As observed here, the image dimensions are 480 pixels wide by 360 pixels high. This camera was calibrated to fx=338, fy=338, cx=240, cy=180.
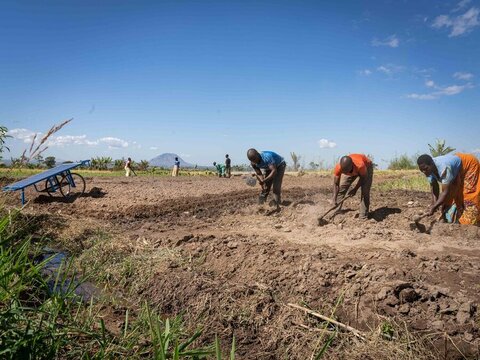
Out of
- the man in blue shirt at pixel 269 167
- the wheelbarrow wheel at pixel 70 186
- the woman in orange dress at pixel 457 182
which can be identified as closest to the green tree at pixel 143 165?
the wheelbarrow wheel at pixel 70 186

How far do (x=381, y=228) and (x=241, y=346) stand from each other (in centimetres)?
374

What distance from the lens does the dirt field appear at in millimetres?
2916

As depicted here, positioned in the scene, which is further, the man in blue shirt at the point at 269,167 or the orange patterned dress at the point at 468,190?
the man in blue shirt at the point at 269,167

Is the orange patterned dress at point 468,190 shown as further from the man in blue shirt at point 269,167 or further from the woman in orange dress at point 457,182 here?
the man in blue shirt at point 269,167

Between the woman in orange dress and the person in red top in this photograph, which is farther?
the person in red top

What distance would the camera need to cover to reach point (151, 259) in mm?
4785

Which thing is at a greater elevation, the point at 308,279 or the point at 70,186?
the point at 70,186

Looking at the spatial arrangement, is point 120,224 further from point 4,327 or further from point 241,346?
point 4,327

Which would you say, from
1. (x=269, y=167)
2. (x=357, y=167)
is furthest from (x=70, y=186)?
(x=357, y=167)

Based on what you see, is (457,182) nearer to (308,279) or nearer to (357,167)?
(357,167)

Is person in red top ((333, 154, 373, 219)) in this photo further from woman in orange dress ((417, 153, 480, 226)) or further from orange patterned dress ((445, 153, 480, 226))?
orange patterned dress ((445, 153, 480, 226))

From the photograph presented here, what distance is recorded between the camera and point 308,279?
383 cm

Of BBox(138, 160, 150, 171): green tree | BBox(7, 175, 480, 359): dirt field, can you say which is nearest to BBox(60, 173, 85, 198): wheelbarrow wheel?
BBox(7, 175, 480, 359): dirt field

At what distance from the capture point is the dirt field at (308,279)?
9.57 feet
